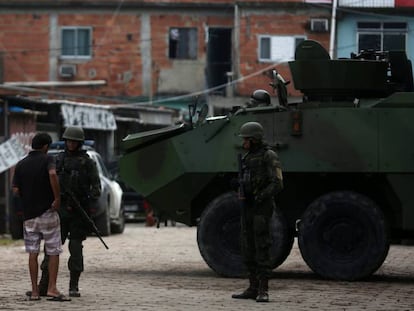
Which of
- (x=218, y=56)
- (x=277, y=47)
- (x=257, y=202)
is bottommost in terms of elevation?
(x=257, y=202)

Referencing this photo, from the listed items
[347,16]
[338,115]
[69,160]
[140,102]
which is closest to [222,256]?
[338,115]

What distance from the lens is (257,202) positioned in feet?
42.2

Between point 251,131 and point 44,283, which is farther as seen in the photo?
point 44,283

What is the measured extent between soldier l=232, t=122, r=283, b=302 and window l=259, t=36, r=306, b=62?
29.2 metres

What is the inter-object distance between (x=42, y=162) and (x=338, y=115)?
14.7ft

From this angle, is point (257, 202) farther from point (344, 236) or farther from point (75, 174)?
point (344, 236)

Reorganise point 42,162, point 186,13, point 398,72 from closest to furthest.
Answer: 1. point 42,162
2. point 398,72
3. point 186,13

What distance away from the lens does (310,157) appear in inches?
612

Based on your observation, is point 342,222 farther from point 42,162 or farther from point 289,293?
point 42,162

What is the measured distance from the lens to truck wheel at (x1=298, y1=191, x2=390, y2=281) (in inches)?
601

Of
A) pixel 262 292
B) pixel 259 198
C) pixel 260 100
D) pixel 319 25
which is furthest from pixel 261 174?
pixel 319 25

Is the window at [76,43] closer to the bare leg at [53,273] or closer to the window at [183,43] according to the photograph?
the window at [183,43]

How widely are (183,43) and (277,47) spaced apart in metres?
3.72

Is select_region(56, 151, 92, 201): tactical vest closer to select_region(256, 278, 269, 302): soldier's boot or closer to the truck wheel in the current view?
select_region(256, 278, 269, 302): soldier's boot
